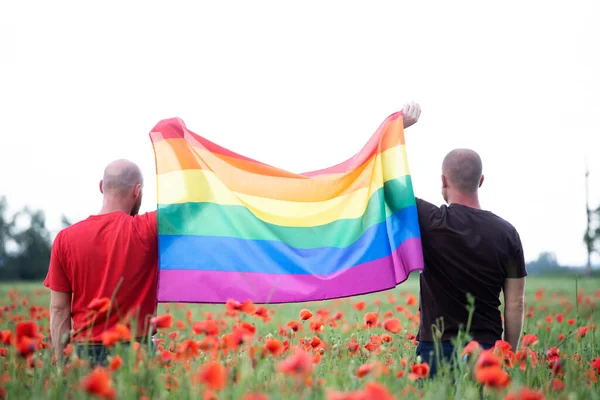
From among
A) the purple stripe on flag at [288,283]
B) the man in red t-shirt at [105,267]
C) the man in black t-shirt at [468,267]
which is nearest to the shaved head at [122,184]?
the man in red t-shirt at [105,267]

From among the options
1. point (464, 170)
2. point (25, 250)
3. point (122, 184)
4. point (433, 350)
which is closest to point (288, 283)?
point (433, 350)

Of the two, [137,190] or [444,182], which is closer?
[137,190]

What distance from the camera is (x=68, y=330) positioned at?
396cm

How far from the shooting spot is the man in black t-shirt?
408 centimetres

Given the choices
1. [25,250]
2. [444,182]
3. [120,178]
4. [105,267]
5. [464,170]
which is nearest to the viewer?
[105,267]

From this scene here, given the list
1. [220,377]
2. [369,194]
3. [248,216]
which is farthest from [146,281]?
[220,377]

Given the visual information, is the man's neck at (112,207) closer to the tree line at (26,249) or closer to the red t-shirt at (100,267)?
the red t-shirt at (100,267)

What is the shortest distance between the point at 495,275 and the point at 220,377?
101 inches

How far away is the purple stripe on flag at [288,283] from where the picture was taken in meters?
4.11

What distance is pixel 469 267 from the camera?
4094 millimetres

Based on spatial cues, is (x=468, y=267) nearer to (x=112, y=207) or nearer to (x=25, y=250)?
(x=112, y=207)

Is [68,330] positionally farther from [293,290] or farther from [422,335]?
[422,335]

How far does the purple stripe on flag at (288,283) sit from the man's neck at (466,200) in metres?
0.41

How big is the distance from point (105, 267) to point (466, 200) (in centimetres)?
248
